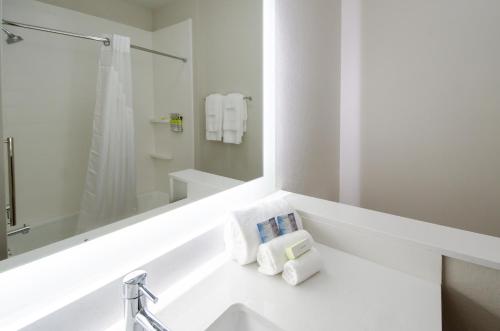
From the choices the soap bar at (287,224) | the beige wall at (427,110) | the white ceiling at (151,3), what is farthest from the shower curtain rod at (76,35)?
the beige wall at (427,110)

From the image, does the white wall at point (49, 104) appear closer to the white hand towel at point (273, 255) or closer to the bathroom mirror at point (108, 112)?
the bathroom mirror at point (108, 112)

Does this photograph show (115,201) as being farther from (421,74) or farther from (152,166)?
(421,74)

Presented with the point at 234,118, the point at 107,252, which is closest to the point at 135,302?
the point at 107,252

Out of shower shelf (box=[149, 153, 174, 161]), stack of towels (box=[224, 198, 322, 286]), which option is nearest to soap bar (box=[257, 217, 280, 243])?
stack of towels (box=[224, 198, 322, 286])

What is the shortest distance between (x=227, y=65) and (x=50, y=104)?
0.69 metres

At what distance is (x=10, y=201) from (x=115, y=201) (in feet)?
0.77

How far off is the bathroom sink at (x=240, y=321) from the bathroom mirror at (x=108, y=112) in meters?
0.36

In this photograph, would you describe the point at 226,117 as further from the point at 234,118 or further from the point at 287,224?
the point at 287,224

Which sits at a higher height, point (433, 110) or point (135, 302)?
point (433, 110)

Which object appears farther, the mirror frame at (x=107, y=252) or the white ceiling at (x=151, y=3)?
the white ceiling at (x=151, y=3)

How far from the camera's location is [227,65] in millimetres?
1159

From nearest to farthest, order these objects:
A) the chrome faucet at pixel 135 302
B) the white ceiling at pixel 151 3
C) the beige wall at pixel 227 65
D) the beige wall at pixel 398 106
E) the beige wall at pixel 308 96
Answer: the chrome faucet at pixel 135 302
the white ceiling at pixel 151 3
the beige wall at pixel 227 65
the beige wall at pixel 308 96
the beige wall at pixel 398 106

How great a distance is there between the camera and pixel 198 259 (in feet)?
2.93

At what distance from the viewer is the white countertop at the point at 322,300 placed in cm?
68
